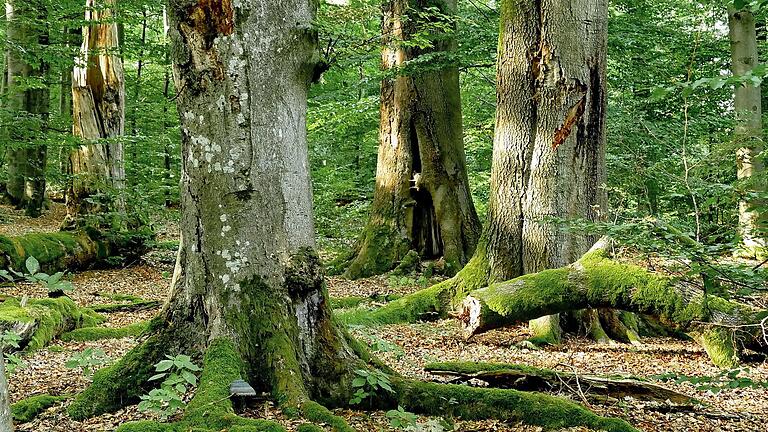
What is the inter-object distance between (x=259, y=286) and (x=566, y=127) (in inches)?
162

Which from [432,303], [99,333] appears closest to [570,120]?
[432,303]

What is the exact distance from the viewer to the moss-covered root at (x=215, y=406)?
287 cm

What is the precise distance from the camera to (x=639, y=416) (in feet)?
12.6

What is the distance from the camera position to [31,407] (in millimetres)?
3469

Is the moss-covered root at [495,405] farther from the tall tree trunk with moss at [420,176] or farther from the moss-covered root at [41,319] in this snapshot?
the tall tree trunk with moss at [420,176]

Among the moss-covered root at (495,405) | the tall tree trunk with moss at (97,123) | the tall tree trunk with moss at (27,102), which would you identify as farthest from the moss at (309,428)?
the tall tree trunk with moss at (97,123)

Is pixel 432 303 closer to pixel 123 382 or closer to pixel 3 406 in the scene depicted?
Result: pixel 123 382

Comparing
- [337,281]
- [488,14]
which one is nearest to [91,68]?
[337,281]

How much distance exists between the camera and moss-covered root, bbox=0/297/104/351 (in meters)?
5.34

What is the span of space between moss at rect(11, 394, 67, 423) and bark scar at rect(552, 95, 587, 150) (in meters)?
4.96

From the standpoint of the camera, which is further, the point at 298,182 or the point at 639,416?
the point at 639,416

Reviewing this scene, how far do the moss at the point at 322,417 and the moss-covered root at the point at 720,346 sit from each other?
383 centimetres

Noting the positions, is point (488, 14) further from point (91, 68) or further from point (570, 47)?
point (91, 68)

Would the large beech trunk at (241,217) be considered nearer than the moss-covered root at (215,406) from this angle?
No
